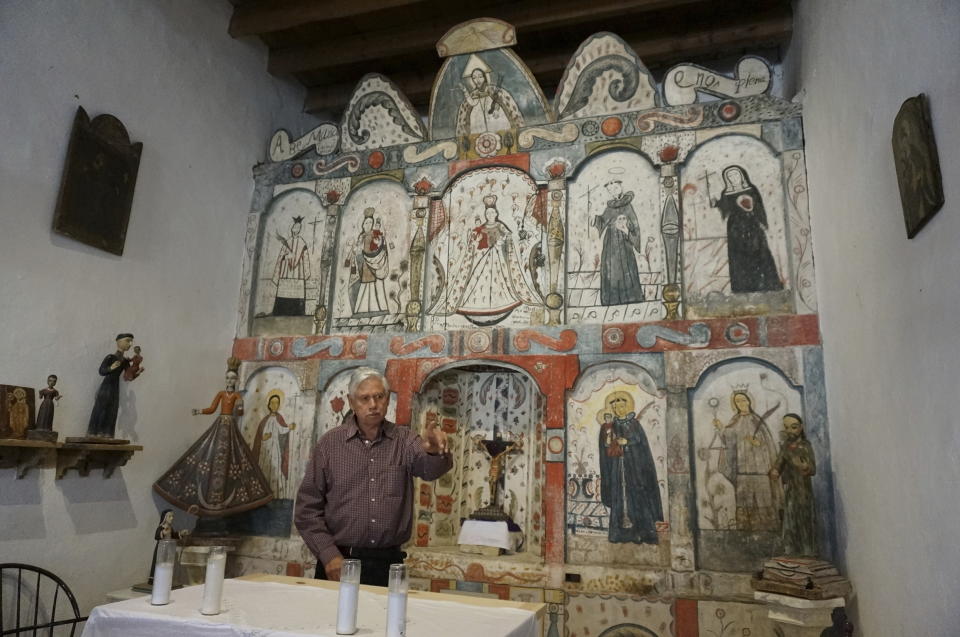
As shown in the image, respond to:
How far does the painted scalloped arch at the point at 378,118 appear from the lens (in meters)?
6.71

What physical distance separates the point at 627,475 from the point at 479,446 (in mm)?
1595

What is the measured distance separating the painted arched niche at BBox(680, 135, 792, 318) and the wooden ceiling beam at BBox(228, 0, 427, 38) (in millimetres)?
3123

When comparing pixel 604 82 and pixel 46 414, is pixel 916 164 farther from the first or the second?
pixel 46 414

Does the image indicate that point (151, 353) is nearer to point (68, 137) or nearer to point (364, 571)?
point (68, 137)

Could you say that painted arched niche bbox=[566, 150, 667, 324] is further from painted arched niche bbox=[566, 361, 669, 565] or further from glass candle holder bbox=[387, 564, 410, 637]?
glass candle holder bbox=[387, 564, 410, 637]

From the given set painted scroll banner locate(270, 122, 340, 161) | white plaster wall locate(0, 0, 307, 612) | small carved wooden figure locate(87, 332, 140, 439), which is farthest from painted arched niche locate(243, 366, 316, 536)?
painted scroll banner locate(270, 122, 340, 161)

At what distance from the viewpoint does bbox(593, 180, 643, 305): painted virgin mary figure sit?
18.6 feet

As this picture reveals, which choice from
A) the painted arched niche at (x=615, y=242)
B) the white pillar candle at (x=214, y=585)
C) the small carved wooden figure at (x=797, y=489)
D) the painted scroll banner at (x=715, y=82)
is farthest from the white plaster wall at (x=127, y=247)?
the small carved wooden figure at (x=797, y=489)

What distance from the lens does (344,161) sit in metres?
6.86

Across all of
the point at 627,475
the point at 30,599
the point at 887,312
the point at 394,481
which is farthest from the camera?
the point at 627,475

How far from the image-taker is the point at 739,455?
5059mm

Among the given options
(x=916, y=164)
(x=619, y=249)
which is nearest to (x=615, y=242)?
(x=619, y=249)

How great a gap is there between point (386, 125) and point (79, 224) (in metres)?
2.91

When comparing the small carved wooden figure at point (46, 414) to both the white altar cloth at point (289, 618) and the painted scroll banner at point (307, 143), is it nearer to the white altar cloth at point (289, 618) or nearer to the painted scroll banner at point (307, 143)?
the white altar cloth at point (289, 618)
